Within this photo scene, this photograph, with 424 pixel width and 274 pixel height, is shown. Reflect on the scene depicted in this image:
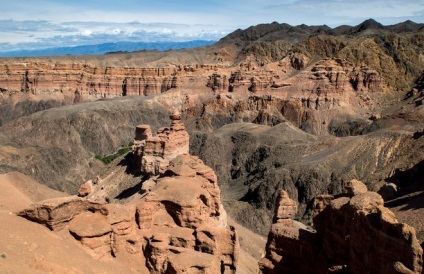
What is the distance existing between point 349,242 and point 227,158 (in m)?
52.7

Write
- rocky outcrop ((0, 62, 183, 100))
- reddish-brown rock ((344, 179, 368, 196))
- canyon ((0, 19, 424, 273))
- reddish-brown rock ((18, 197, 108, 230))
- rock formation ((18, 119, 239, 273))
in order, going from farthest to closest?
rocky outcrop ((0, 62, 183, 100))
reddish-brown rock ((344, 179, 368, 196))
canyon ((0, 19, 424, 273))
rock formation ((18, 119, 239, 273))
reddish-brown rock ((18, 197, 108, 230))

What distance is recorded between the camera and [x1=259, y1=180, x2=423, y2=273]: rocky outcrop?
50.8 feet

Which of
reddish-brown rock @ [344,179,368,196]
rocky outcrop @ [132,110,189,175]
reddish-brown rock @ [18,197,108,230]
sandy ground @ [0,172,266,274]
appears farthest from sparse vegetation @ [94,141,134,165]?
reddish-brown rock @ [18,197,108,230]

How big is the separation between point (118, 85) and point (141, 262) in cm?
10449

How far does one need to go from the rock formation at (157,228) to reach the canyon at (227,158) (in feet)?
0.20

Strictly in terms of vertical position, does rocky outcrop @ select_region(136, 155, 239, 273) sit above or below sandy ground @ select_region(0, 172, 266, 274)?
below

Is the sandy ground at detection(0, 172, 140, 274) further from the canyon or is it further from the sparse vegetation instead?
the sparse vegetation

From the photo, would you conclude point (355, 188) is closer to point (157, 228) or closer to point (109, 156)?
point (157, 228)

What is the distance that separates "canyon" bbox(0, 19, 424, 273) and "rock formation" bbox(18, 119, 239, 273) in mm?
62

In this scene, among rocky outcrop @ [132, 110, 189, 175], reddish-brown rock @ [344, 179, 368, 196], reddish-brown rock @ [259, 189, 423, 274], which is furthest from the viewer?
rocky outcrop @ [132, 110, 189, 175]

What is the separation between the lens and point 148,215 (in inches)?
831

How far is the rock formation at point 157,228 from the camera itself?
1791 cm

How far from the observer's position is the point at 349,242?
1911 centimetres

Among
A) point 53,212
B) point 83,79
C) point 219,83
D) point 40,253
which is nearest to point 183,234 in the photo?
point 53,212
